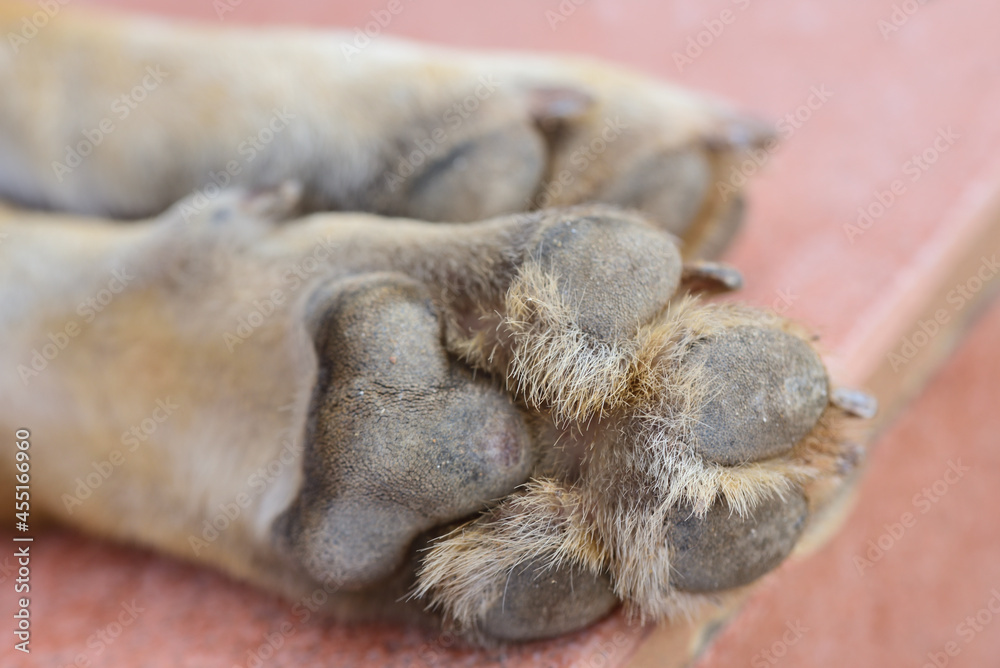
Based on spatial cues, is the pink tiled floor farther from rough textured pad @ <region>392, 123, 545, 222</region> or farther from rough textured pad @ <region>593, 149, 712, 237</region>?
rough textured pad @ <region>392, 123, 545, 222</region>

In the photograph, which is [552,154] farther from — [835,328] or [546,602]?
[546,602]

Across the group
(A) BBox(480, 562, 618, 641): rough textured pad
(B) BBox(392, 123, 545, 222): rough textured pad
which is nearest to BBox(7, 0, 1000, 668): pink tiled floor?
(A) BBox(480, 562, 618, 641): rough textured pad

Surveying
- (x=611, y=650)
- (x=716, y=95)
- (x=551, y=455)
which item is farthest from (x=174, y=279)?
(x=716, y=95)

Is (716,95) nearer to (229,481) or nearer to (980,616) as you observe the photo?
(980,616)

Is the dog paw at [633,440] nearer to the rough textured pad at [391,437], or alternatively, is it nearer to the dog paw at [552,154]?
the rough textured pad at [391,437]

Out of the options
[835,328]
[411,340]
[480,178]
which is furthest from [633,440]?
[835,328]

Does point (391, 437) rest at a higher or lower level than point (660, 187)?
lower
